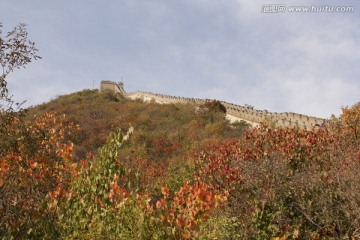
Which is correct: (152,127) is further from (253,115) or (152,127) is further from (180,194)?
(180,194)

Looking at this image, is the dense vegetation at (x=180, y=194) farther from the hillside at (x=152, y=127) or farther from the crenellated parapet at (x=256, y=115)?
the hillside at (x=152, y=127)

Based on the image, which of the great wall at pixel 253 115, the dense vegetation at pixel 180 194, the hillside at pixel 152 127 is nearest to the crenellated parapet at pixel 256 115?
the great wall at pixel 253 115

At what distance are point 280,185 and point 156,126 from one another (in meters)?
35.1

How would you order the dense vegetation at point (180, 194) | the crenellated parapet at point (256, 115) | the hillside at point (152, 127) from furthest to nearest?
the hillside at point (152, 127) < the crenellated parapet at point (256, 115) < the dense vegetation at point (180, 194)

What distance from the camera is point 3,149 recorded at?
9109 mm

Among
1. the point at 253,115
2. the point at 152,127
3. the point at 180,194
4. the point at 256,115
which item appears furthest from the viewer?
the point at 253,115

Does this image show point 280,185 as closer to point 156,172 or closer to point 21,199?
point 21,199

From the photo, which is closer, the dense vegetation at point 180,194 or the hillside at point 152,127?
the dense vegetation at point 180,194

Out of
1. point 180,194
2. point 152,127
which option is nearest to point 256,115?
point 152,127

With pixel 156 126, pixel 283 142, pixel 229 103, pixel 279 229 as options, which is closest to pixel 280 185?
pixel 279 229

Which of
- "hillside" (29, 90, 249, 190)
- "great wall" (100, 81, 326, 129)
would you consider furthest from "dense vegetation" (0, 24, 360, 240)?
"hillside" (29, 90, 249, 190)

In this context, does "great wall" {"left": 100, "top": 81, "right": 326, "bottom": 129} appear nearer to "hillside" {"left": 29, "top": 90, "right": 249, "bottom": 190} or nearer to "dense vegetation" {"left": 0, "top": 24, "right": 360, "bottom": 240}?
"hillside" {"left": 29, "top": 90, "right": 249, "bottom": 190}

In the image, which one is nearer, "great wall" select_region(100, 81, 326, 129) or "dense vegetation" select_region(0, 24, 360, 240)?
"dense vegetation" select_region(0, 24, 360, 240)

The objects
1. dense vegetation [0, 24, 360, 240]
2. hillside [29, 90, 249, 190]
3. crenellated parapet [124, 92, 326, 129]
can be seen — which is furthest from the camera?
hillside [29, 90, 249, 190]
